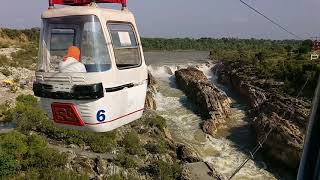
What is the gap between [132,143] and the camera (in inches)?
964

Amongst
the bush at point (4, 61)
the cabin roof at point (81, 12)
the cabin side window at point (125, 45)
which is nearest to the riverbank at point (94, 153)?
the cabin side window at point (125, 45)

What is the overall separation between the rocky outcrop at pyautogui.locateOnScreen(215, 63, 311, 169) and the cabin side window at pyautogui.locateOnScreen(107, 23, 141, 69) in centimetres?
936

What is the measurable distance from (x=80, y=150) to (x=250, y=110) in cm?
1871

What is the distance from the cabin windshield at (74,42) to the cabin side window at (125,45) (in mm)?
322

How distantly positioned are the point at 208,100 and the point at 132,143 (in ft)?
49.0

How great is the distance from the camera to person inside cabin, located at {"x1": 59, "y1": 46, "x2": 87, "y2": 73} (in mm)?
8727

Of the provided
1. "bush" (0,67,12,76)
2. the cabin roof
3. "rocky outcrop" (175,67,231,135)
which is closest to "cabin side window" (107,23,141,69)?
the cabin roof

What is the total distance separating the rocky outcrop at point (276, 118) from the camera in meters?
26.2

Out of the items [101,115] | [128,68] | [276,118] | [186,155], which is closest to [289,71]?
[276,118]

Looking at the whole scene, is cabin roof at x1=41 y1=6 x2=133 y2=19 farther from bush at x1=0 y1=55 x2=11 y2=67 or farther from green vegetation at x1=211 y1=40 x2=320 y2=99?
bush at x1=0 y1=55 x2=11 y2=67

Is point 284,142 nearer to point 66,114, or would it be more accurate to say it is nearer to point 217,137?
point 217,137

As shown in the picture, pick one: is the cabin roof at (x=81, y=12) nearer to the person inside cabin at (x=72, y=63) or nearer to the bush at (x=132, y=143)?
the person inside cabin at (x=72, y=63)

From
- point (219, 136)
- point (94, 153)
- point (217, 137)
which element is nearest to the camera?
point (94, 153)

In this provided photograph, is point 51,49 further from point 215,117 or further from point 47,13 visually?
point 215,117
